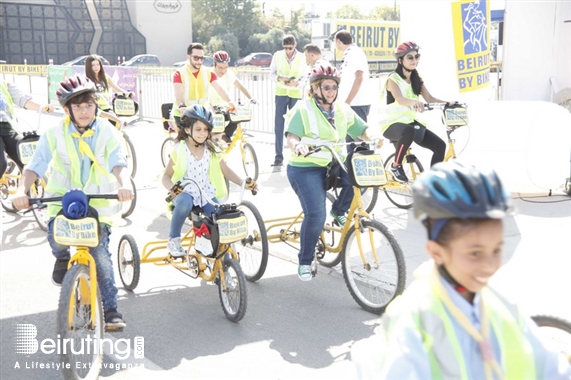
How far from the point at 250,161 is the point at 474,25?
3682mm

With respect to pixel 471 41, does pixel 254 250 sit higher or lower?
lower

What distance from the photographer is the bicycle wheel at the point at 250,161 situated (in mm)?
10484

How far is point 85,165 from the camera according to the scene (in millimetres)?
4938

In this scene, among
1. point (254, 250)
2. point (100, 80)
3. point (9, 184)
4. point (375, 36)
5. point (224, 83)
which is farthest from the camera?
point (375, 36)

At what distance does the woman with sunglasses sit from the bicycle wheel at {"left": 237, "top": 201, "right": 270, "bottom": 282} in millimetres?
2467

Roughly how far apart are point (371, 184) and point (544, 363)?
341 centimetres

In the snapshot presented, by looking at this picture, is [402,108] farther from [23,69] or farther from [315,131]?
[23,69]

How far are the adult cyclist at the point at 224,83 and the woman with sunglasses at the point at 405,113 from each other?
114 inches

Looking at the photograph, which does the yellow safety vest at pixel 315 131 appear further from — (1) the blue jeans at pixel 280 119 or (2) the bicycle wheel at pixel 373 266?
(1) the blue jeans at pixel 280 119

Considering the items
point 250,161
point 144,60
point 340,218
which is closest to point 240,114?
point 250,161

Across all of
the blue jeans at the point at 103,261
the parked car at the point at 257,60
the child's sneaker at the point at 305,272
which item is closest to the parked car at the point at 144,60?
the parked car at the point at 257,60

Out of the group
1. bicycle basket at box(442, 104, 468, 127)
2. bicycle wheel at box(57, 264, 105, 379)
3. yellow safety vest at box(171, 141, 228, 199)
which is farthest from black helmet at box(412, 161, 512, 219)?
bicycle basket at box(442, 104, 468, 127)

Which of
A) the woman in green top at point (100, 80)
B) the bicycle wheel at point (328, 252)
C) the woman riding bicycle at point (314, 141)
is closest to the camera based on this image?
the woman riding bicycle at point (314, 141)

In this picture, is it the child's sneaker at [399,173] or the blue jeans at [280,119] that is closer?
the child's sneaker at [399,173]
